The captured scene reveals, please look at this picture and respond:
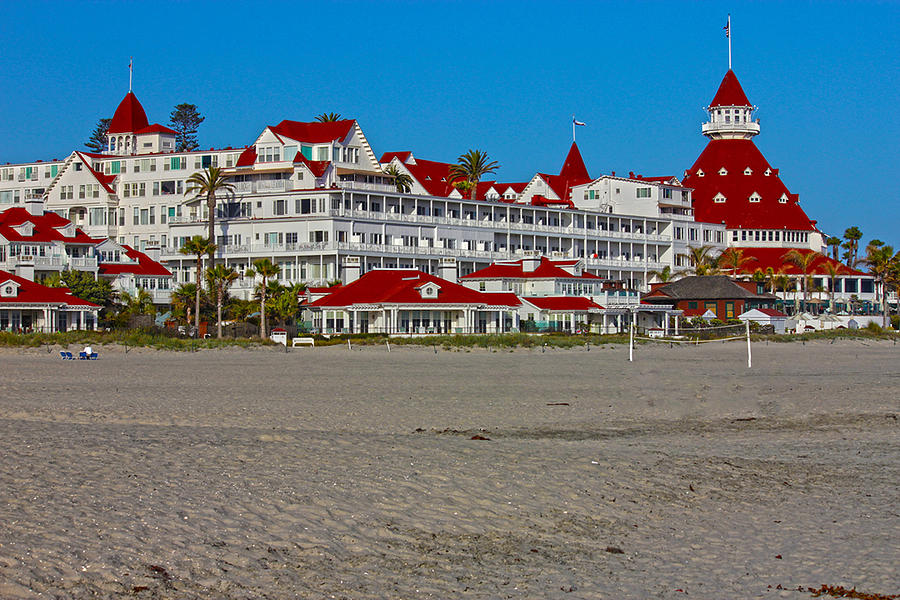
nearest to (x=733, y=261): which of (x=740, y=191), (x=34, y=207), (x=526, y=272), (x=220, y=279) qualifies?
(x=740, y=191)

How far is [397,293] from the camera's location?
6669cm

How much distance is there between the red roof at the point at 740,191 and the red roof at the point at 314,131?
40.4 metres

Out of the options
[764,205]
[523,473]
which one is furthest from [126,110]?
[523,473]

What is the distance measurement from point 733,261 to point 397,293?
158 feet

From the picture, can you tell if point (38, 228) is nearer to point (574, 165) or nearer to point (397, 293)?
point (397, 293)

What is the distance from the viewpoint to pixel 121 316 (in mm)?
71000

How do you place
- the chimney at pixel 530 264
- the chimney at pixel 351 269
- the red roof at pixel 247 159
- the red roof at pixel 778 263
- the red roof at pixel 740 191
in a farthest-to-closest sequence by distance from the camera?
1. the red roof at pixel 740 191
2. the red roof at pixel 778 263
3. the red roof at pixel 247 159
4. the chimney at pixel 530 264
5. the chimney at pixel 351 269

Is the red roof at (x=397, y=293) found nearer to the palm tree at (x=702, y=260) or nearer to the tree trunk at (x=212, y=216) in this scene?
the tree trunk at (x=212, y=216)

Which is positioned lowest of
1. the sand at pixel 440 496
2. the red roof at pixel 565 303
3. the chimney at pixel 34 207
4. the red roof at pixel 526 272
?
the sand at pixel 440 496

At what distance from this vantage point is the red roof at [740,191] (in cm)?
11488

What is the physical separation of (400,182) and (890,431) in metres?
78.6

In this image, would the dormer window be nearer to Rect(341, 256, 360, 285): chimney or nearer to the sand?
Rect(341, 256, 360, 285): chimney

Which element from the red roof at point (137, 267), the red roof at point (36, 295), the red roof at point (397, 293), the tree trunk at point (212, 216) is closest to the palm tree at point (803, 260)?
the red roof at point (397, 293)

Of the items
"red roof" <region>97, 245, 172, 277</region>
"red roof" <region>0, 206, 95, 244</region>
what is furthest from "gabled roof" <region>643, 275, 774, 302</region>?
"red roof" <region>0, 206, 95, 244</region>
